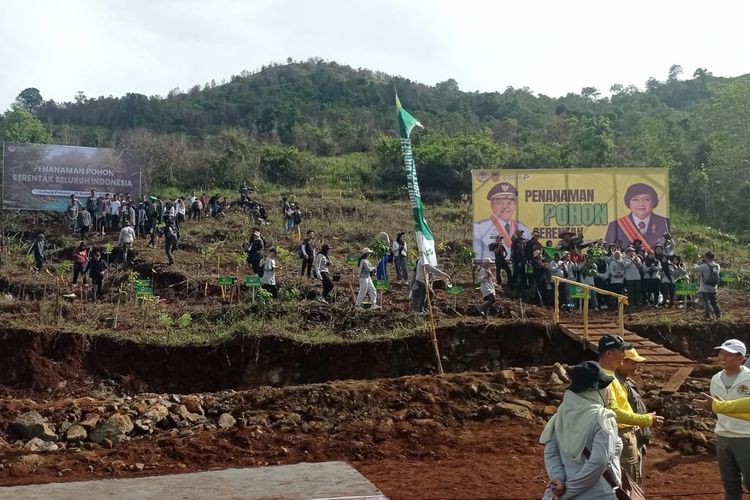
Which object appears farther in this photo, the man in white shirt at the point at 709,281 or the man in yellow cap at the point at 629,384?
the man in white shirt at the point at 709,281

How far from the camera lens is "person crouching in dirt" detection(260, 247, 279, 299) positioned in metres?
17.8

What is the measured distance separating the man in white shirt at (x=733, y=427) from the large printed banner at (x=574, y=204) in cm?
1771

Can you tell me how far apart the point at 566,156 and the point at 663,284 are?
24119mm

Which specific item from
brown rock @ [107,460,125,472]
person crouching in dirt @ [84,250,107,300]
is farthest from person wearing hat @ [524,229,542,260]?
brown rock @ [107,460,125,472]

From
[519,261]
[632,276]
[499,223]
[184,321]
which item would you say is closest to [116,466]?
[184,321]

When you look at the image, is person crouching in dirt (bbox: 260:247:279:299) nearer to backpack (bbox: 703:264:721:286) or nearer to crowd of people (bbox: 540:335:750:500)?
backpack (bbox: 703:264:721:286)

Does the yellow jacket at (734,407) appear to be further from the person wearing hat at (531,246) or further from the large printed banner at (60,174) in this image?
the large printed banner at (60,174)

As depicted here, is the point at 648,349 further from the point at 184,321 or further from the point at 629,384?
the point at 184,321

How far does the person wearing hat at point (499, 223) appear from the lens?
899 inches

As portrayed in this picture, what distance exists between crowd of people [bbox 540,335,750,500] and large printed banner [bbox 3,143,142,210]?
2765 centimetres

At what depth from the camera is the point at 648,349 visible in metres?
13.4

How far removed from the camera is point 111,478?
345 inches

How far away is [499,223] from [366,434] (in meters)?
13.9

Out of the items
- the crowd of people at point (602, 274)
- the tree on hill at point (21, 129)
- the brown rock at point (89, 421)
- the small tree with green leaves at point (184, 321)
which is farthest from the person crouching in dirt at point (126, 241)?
the tree on hill at point (21, 129)
